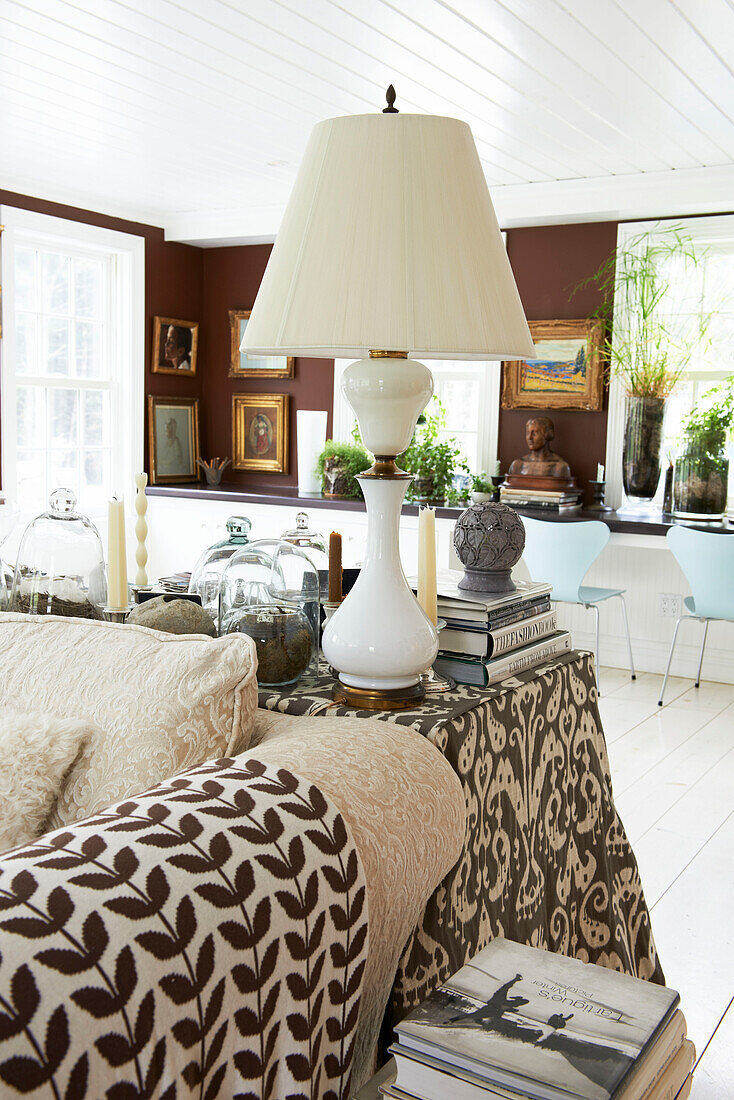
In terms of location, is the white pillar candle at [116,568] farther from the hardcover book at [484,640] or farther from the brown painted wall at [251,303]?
the brown painted wall at [251,303]

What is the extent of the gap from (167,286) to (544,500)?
10.1 ft

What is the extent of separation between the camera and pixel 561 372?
18.4ft

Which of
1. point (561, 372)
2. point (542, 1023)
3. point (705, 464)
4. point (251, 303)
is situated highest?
point (251, 303)

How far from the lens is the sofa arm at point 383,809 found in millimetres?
1114

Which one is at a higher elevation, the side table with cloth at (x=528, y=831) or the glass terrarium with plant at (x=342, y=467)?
the glass terrarium with plant at (x=342, y=467)

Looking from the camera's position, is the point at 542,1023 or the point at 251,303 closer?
the point at 542,1023

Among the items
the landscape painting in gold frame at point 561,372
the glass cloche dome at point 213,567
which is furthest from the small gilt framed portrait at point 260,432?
the glass cloche dome at point 213,567

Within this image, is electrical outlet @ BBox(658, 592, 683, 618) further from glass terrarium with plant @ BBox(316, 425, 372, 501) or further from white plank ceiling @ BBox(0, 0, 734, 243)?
white plank ceiling @ BBox(0, 0, 734, 243)

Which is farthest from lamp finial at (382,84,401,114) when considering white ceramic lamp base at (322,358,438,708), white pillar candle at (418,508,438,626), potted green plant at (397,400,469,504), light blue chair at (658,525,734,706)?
potted green plant at (397,400,469,504)

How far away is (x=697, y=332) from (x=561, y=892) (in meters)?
4.10

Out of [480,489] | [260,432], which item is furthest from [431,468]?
[260,432]

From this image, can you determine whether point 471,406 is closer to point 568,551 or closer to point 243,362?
point 568,551

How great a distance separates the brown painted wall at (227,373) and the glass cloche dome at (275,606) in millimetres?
Answer: 4745

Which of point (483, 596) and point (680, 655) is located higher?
point (483, 596)
